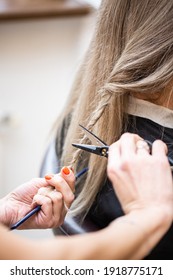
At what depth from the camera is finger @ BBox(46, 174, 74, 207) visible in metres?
0.87

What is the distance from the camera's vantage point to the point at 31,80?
68.7 inches

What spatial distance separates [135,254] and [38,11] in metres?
1.16

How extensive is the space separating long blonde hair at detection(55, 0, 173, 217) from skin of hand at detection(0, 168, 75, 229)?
0.09m

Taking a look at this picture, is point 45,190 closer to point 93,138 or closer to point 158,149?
point 93,138

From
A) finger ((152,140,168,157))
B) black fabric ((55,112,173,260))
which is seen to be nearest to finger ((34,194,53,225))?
black fabric ((55,112,173,260))

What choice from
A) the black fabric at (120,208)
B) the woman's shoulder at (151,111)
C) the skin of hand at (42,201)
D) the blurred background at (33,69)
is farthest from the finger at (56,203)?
the blurred background at (33,69)

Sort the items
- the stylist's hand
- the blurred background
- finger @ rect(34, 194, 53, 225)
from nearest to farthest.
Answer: the stylist's hand → finger @ rect(34, 194, 53, 225) → the blurred background

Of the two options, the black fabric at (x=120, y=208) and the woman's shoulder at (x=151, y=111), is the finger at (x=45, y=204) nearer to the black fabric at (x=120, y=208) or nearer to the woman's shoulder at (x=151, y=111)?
the black fabric at (x=120, y=208)

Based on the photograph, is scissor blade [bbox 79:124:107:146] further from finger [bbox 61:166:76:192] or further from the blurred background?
the blurred background

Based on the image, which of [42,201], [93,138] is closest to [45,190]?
[42,201]

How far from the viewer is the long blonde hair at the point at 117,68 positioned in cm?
89

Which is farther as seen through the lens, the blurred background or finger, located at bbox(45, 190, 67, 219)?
the blurred background
